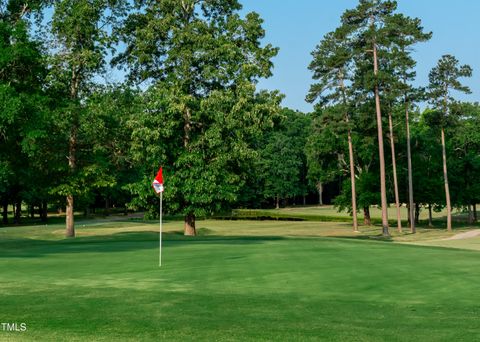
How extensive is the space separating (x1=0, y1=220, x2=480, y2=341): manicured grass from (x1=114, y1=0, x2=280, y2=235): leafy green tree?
1947 cm

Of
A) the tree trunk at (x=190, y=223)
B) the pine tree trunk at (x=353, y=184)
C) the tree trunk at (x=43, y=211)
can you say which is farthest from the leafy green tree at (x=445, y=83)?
the tree trunk at (x=43, y=211)

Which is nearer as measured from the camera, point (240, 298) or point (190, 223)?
point (240, 298)

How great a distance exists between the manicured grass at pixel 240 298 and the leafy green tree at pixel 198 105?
19.5 meters

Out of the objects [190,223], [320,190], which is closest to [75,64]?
[190,223]

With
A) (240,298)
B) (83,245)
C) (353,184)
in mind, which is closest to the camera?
(240,298)

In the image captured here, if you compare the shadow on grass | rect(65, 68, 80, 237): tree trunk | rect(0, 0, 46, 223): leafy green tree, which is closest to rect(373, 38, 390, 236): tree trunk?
the shadow on grass

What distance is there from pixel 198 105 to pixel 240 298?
3058 cm

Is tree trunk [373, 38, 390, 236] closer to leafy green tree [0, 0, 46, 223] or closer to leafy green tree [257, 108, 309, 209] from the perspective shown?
leafy green tree [0, 0, 46, 223]

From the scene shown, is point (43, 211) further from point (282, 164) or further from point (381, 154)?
point (381, 154)

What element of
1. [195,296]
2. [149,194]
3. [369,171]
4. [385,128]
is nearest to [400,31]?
[385,128]

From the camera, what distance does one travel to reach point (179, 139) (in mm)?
43594

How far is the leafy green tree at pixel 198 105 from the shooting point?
136 feet

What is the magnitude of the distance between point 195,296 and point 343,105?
5037 cm

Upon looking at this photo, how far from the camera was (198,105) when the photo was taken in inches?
1670
